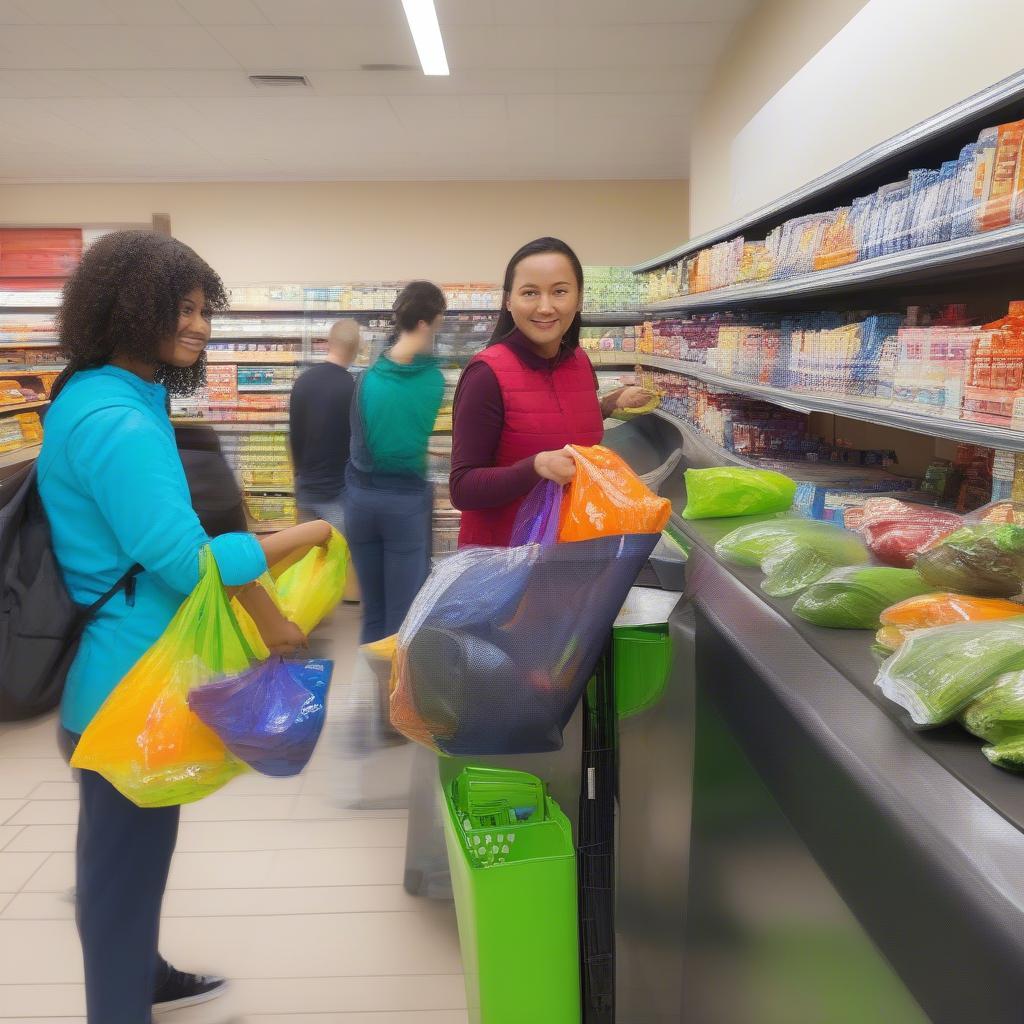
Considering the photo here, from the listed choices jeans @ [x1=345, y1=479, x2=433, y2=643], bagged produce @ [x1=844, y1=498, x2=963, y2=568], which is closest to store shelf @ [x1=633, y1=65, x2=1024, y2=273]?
bagged produce @ [x1=844, y1=498, x2=963, y2=568]

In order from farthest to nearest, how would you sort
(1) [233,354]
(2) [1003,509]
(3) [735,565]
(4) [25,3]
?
(1) [233,354] < (4) [25,3] < (3) [735,565] < (2) [1003,509]

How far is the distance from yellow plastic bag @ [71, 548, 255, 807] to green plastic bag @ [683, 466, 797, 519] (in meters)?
1.27

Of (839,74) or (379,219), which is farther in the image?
(379,219)

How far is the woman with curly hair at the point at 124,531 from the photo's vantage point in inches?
62.1

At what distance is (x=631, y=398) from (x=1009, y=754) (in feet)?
6.17

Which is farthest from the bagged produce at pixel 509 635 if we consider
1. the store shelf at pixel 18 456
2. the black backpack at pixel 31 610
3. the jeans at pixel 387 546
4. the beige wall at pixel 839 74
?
the store shelf at pixel 18 456

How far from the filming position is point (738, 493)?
2363 millimetres

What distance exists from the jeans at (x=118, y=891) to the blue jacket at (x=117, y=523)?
0.17 meters

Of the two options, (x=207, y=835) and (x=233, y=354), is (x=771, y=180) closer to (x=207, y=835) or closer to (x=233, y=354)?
(x=207, y=835)

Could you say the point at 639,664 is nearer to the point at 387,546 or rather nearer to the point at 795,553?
the point at 795,553

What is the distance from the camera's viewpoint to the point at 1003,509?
141 cm

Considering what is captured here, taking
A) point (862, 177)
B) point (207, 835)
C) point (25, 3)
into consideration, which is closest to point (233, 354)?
point (25, 3)

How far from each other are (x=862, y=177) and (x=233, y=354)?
7.10m

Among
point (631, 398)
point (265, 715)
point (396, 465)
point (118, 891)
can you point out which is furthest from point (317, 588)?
point (396, 465)
